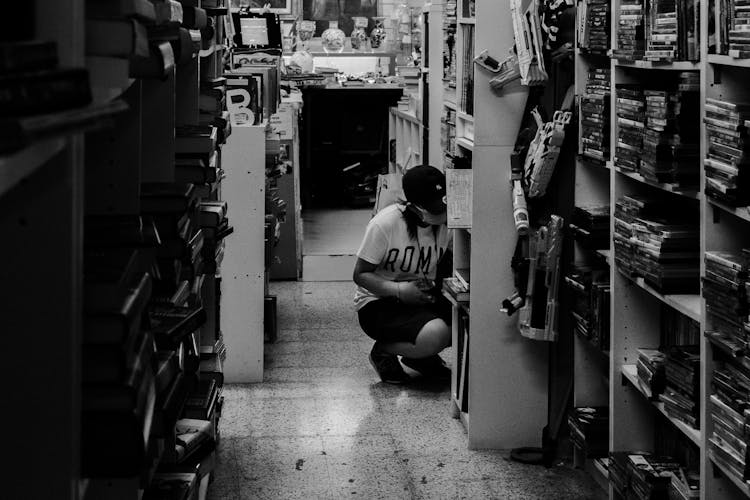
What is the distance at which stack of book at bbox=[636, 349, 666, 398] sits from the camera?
3.49 m

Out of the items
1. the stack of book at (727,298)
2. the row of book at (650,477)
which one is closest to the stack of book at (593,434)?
the row of book at (650,477)

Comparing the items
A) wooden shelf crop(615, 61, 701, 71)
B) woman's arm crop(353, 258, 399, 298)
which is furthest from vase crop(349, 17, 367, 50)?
wooden shelf crop(615, 61, 701, 71)

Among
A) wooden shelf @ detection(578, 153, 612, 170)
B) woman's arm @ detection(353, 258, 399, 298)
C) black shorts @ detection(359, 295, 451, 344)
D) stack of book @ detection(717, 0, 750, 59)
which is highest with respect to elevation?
stack of book @ detection(717, 0, 750, 59)

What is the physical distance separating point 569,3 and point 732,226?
4.90 feet

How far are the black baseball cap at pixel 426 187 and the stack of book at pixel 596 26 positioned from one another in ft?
5.22

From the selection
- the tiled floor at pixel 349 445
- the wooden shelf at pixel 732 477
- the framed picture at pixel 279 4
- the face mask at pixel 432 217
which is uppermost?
the framed picture at pixel 279 4

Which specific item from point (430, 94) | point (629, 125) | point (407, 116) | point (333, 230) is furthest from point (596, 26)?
point (333, 230)

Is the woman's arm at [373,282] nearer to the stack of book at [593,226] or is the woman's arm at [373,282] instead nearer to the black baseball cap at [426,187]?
the black baseball cap at [426,187]

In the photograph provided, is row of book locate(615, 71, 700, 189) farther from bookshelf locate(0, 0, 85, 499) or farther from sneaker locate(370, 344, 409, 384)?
sneaker locate(370, 344, 409, 384)

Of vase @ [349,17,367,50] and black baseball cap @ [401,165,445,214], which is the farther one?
vase @ [349,17,367,50]

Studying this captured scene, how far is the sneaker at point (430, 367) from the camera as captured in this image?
5957mm

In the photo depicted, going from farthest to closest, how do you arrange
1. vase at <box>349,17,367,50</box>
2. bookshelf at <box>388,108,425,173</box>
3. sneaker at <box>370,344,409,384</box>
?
vase at <box>349,17,367,50</box> < bookshelf at <box>388,108,425,173</box> < sneaker at <box>370,344,409,384</box>

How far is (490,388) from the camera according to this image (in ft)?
15.6

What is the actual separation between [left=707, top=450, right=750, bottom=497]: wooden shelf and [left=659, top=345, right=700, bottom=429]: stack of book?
0.19 metres
